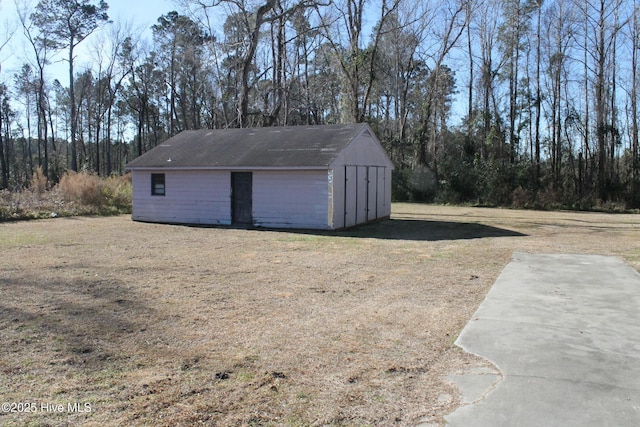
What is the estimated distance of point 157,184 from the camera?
17.8 m

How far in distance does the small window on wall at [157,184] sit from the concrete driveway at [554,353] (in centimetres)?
1330

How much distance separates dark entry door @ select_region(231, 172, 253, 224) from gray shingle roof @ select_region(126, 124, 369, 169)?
1.66 ft

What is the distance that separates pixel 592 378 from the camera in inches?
148

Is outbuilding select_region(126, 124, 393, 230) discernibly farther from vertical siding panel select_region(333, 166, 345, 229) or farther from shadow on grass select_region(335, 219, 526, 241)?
shadow on grass select_region(335, 219, 526, 241)

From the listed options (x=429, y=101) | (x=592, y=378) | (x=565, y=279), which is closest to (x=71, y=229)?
(x=565, y=279)

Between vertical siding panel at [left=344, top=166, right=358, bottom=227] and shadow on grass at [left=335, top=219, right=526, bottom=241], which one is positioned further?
vertical siding panel at [left=344, top=166, right=358, bottom=227]

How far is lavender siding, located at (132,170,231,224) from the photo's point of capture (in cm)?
1636

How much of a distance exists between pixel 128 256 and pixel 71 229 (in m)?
5.99

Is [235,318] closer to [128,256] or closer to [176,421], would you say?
[176,421]

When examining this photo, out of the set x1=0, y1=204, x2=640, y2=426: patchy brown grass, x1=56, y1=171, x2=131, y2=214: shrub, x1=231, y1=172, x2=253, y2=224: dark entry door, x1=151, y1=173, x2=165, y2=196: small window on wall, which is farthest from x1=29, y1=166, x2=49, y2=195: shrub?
x1=0, y1=204, x2=640, y2=426: patchy brown grass

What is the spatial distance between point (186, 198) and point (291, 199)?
409cm

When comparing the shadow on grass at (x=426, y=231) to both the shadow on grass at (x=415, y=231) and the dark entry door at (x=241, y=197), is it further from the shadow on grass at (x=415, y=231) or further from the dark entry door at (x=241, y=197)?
the dark entry door at (x=241, y=197)

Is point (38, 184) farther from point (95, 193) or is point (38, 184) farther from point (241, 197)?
point (241, 197)

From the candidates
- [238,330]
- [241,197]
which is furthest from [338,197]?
[238,330]
